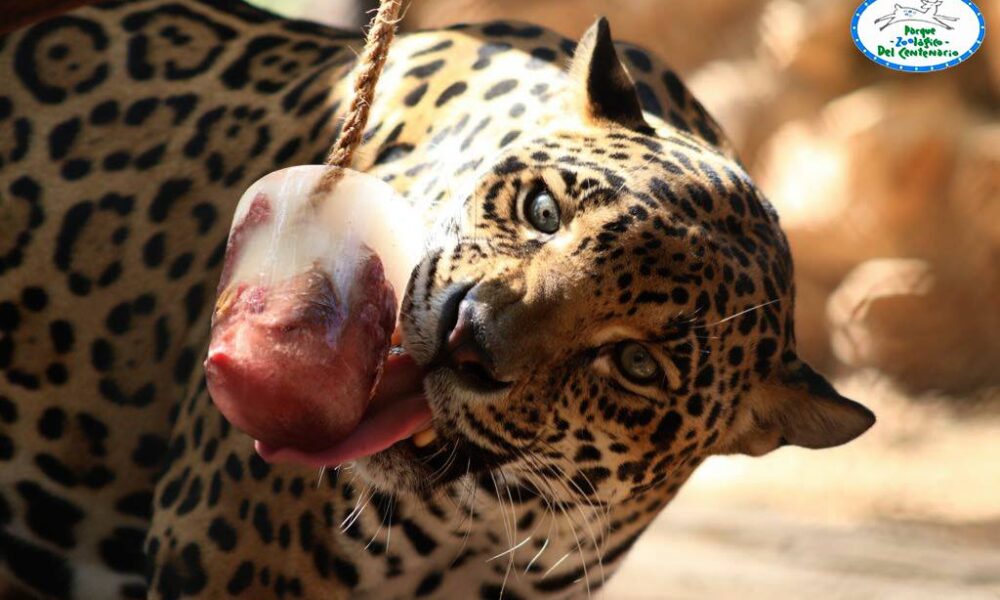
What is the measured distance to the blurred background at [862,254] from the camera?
345 inches

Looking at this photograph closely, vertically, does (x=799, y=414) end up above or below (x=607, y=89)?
below

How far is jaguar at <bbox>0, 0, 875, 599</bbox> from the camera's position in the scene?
343 cm

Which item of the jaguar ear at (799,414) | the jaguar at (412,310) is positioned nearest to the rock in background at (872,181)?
the jaguar at (412,310)

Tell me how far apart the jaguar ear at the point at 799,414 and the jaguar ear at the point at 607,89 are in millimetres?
858

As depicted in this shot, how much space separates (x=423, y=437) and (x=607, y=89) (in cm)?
121

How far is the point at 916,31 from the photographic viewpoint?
291 inches

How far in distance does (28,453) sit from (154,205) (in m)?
1.03

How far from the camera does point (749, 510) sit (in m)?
9.01

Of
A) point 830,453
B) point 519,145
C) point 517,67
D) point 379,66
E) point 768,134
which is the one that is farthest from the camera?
point 768,134

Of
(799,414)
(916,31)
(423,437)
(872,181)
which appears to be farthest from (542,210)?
(872,181)

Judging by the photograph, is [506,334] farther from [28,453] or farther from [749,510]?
[749,510]

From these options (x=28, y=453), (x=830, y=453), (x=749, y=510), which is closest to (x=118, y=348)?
(x=28, y=453)

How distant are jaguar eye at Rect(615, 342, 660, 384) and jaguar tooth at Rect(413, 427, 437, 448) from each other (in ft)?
1.76

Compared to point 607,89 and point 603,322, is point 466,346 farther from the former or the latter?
point 607,89
